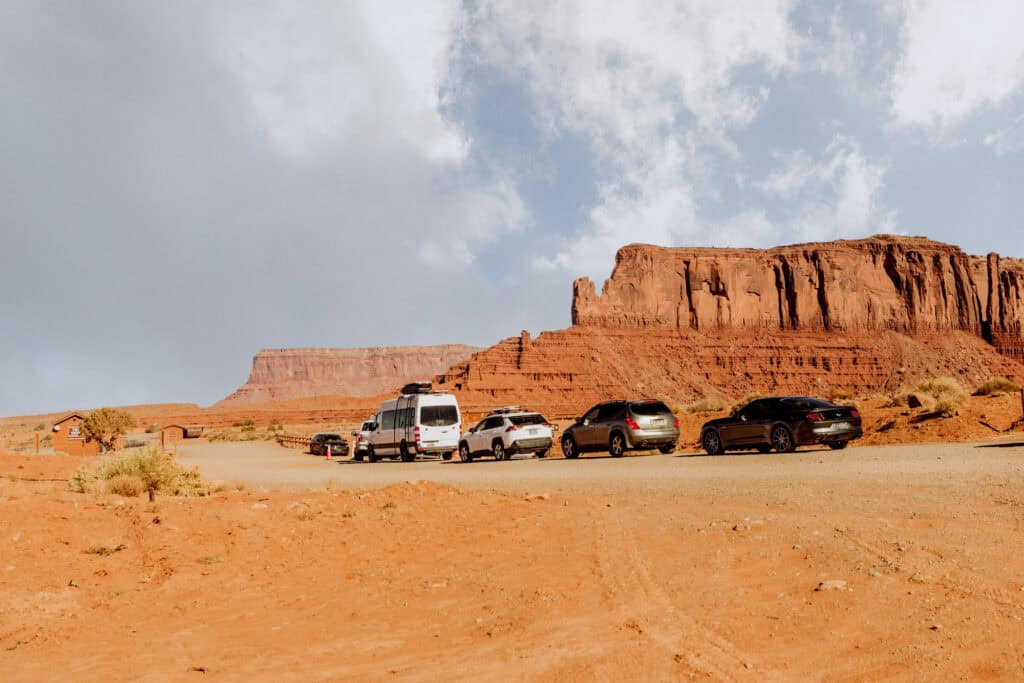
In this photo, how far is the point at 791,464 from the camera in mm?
16141

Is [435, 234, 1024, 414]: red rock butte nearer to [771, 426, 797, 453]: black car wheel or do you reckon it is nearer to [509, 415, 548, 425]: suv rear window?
[509, 415, 548, 425]: suv rear window

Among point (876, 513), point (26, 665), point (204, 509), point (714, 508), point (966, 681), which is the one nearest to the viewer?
point (966, 681)

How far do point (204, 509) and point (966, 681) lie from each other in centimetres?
1001

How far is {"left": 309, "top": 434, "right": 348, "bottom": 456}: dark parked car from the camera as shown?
40281 mm

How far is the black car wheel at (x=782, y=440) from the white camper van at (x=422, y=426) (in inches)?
445

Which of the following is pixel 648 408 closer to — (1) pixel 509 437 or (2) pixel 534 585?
(1) pixel 509 437

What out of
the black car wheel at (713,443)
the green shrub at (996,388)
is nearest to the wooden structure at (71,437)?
the black car wheel at (713,443)

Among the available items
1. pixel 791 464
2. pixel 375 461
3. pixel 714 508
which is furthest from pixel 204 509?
pixel 375 461

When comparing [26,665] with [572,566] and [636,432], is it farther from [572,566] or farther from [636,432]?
[636,432]

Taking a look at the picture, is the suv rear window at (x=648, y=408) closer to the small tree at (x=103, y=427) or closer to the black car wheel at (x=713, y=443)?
the black car wheel at (x=713, y=443)

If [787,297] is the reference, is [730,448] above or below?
below

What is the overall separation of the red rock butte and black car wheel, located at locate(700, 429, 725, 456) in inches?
2957

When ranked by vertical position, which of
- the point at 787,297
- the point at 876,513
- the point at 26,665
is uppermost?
the point at 787,297

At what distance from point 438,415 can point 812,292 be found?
105933mm
